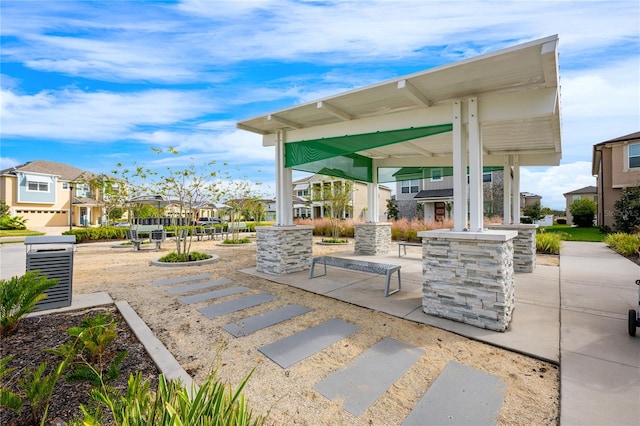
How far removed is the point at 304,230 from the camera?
271 inches

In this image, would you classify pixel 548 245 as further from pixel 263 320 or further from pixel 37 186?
pixel 37 186

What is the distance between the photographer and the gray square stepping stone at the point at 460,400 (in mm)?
1960

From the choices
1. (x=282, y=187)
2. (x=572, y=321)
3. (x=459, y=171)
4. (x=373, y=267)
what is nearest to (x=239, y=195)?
(x=282, y=187)

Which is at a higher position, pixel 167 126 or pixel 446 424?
pixel 167 126

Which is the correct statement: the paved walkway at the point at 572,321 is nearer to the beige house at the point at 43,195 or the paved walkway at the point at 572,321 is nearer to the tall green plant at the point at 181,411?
the tall green plant at the point at 181,411

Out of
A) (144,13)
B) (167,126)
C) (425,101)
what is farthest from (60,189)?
(425,101)

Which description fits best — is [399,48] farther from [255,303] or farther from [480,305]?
[255,303]

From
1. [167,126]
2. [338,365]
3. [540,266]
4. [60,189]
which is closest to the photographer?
Result: [338,365]

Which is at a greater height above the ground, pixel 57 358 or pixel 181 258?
pixel 181 258

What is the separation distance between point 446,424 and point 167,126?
1632 centimetres

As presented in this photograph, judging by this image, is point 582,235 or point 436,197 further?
point 436,197

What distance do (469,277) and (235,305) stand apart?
338 centimetres

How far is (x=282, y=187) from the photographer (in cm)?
681

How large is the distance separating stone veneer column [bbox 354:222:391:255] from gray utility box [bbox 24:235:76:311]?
7374 mm
